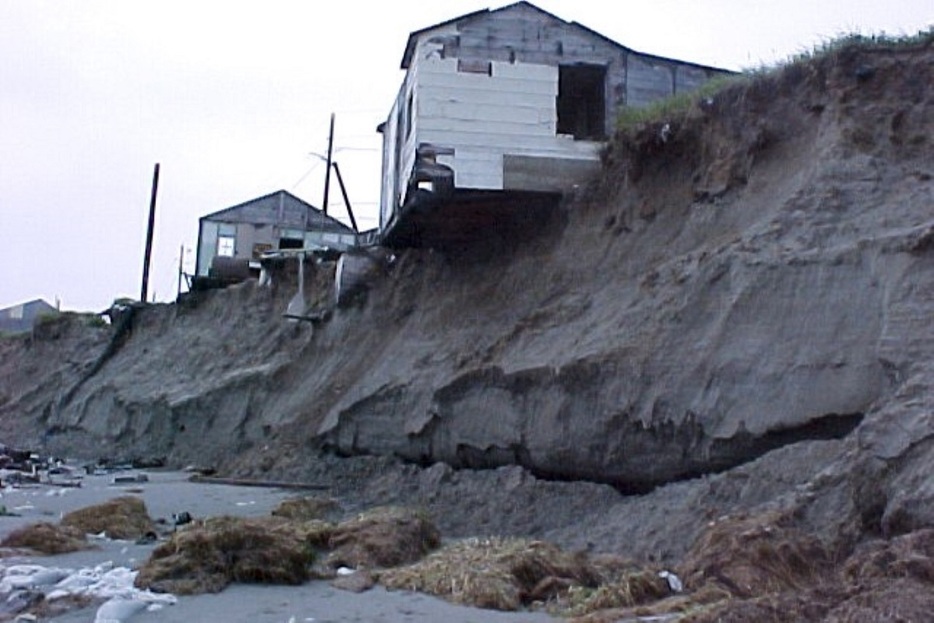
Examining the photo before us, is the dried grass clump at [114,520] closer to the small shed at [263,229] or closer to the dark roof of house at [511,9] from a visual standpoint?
the dark roof of house at [511,9]

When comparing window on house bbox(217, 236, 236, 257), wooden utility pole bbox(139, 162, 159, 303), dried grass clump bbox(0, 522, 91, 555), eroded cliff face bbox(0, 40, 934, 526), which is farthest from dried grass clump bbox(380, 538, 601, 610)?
wooden utility pole bbox(139, 162, 159, 303)

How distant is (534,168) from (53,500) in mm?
9597

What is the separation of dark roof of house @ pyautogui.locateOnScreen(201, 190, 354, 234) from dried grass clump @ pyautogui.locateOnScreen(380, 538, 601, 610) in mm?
34593

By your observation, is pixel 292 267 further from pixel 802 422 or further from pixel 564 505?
pixel 802 422

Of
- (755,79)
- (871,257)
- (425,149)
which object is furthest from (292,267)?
(871,257)

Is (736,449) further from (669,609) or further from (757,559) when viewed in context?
(669,609)

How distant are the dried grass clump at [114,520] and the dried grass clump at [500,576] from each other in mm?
4622

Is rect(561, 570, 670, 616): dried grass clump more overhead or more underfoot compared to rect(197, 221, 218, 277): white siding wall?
more underfoot

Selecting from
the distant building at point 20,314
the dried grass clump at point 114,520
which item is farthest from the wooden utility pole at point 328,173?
the dried grass clump at point 114,520

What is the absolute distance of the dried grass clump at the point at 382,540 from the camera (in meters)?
11.3

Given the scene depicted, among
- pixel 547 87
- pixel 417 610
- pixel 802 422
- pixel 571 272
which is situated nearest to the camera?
pixel 417 610

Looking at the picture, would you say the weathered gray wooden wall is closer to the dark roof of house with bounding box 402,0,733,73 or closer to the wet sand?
the dark roof of house with bounding box 402,0,733,73

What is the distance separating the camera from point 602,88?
763 inches

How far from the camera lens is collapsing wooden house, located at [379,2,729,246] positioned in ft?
59.5
